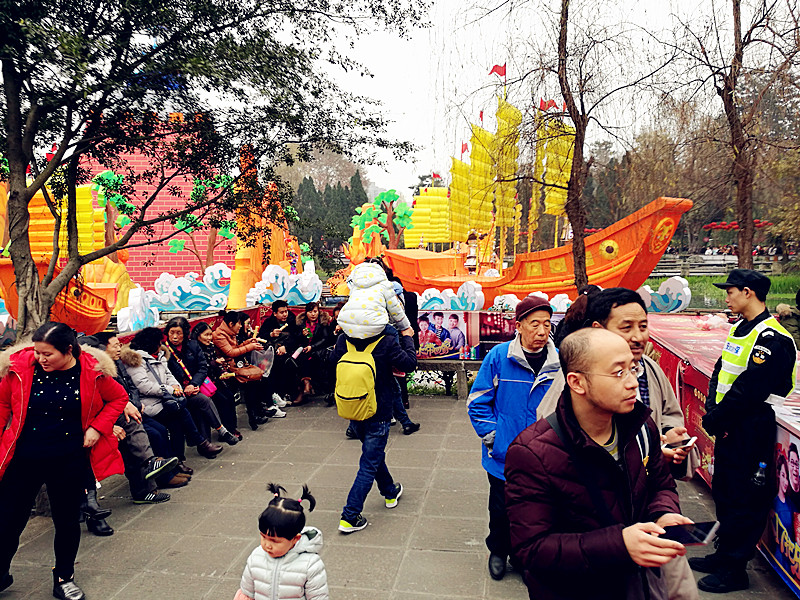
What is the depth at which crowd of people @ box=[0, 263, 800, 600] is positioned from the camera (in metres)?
1.66

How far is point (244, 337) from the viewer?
24.5 feet

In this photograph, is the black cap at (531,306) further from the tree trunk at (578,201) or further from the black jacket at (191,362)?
the tree trunk at (578,201)

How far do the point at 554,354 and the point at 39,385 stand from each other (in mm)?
2877

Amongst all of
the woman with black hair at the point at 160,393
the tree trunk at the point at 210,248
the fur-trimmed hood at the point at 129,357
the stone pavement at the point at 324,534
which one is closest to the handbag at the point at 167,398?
the woman with black hair at the point at 160,393

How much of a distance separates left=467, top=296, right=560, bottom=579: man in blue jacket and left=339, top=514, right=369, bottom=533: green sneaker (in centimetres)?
128

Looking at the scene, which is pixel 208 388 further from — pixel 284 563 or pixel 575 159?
pixel 575 159

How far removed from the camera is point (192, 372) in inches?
241

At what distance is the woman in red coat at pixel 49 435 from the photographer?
3.33 meters

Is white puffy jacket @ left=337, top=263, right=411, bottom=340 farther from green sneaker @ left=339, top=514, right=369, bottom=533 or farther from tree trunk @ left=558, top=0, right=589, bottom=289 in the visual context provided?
tree trunk @ left=558, top=0, right=589, bottom=289

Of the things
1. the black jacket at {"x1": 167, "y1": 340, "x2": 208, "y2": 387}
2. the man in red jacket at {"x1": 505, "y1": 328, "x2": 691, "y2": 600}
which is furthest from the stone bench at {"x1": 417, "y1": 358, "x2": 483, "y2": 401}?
the man in red jacket at {"x1": 505, "y1": 328, "x2": 691, "y2": 600}

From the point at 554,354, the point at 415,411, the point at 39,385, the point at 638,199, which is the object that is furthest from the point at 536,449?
the point at 638,199

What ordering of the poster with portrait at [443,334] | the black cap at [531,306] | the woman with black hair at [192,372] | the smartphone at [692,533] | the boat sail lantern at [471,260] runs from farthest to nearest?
the boat sail lantern at [471,260] → the poster with portrait at [443,334] → the woman with black hair at [192,372] → the black cap at [531,306] → the smartphone at [692,533]

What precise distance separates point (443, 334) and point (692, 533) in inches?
274

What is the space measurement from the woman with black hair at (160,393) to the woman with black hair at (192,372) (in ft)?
0.54
